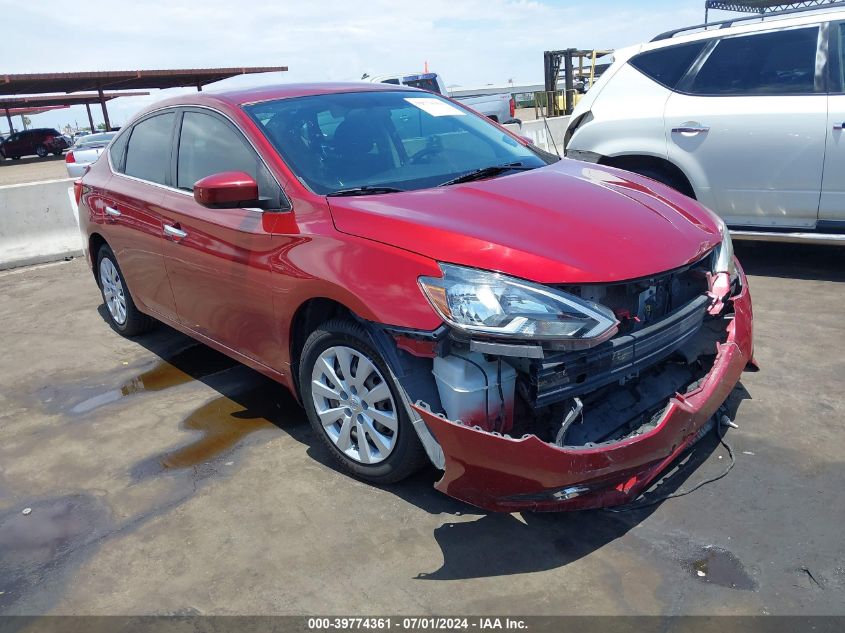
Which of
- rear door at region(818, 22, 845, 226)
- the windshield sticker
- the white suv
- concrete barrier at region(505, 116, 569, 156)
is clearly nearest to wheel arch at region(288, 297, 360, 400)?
the windshield sticker

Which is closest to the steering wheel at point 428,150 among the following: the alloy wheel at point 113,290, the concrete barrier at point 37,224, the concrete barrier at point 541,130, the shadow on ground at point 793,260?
the alloy wheel at point 113,290

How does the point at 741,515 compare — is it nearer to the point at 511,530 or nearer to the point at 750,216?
the point at 511,530

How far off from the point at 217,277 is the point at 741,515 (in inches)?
107

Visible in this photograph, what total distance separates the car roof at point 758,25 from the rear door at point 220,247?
406 centimetres

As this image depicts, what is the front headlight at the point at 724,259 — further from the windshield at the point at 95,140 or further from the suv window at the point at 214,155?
the windshield at the point at 95,140

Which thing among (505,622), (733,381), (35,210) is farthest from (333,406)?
(35,210)

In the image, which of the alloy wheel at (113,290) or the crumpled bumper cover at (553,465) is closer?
the crumpled bumper cover at (553,465)

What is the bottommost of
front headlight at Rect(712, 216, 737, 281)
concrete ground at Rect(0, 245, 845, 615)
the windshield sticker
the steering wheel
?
concrete ground at Rect(0, 245, 845, 615)

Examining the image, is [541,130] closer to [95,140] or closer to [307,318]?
[307,318]

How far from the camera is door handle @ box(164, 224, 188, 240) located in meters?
3.99

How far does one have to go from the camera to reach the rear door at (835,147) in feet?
16.8

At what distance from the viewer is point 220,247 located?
369 cm

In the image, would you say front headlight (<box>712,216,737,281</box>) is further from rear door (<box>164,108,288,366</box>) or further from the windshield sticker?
rear door (<box>164,108,288,366</box>)

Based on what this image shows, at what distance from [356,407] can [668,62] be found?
14.8 ft
